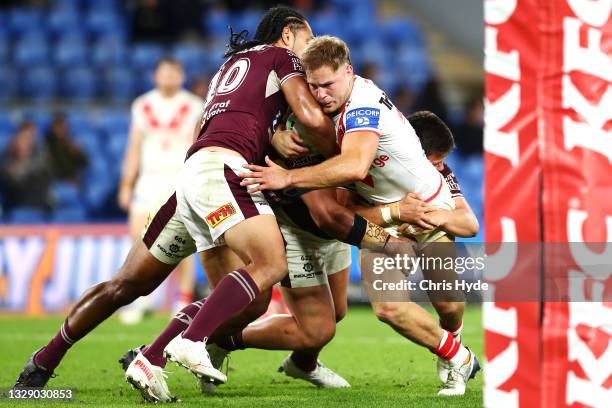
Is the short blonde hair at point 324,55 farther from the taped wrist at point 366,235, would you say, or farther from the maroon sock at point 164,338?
the maroon sock at point 164,338

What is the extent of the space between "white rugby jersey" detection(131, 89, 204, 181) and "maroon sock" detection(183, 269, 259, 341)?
521 cm

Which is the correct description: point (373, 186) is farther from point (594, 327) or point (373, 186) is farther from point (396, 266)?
point (594, 327)

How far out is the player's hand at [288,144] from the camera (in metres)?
5.15

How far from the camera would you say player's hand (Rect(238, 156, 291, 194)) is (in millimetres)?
4768

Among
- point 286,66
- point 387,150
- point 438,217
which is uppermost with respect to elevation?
point 286,66

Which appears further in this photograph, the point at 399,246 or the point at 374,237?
the point at 399,246

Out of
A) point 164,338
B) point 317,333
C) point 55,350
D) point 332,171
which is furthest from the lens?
point 317,333

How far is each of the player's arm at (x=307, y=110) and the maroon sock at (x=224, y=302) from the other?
0.85 metres

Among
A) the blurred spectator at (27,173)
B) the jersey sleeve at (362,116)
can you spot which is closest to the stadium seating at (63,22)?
the blurred spectator at (27,173)

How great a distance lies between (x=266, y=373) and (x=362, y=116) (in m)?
2.35

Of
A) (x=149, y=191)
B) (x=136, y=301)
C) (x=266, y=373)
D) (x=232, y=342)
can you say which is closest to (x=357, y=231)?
(x=232, y=342)

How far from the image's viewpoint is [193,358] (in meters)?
4.39

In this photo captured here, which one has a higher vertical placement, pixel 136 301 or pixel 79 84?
pixel 79 84

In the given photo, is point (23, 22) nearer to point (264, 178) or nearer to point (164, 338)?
point (164, 338)
